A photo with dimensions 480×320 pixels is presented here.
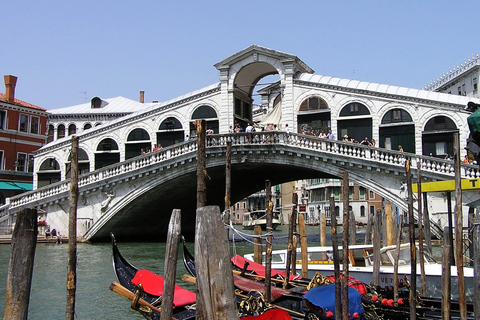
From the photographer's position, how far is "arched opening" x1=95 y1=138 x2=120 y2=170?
21984 millimetres

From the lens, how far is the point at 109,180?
19.1 m

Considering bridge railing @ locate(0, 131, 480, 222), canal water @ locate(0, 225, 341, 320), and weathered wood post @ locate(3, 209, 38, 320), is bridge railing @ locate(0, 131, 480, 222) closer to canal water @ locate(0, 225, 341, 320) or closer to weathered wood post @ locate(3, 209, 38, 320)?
canal water @ locate(0, 225, 341, 320)

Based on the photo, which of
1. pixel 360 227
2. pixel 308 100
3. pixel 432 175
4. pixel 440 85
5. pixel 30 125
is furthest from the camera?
pixel 360 227

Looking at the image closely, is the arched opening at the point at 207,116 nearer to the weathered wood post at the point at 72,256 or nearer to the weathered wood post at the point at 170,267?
the weathered wood post at the point at 72,256

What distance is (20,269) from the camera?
5223mm

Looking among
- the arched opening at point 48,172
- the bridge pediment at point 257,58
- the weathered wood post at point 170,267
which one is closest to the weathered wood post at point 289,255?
the weathered wood post at point 170,267

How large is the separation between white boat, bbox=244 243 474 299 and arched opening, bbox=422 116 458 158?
311 inches

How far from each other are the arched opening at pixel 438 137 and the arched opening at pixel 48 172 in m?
14.5

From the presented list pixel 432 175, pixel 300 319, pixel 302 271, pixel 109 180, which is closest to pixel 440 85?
pixel 432 175

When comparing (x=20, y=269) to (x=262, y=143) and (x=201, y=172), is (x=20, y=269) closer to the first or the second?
(x=201, y=172)

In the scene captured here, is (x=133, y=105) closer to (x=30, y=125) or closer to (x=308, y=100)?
(x=30, y=125)

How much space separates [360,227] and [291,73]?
77.8 ft

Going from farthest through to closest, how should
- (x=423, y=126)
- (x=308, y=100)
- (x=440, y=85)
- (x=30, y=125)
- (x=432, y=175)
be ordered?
(x=440, y=85) → (x=30, y=125) → (x=308, y=100) → (x=423, y=126) → (x=432, y=175)

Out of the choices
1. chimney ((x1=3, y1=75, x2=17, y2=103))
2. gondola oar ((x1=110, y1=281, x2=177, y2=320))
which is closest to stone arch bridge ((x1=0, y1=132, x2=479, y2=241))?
chimney ((x1=3, y1=75, x2=17, y2=103))
